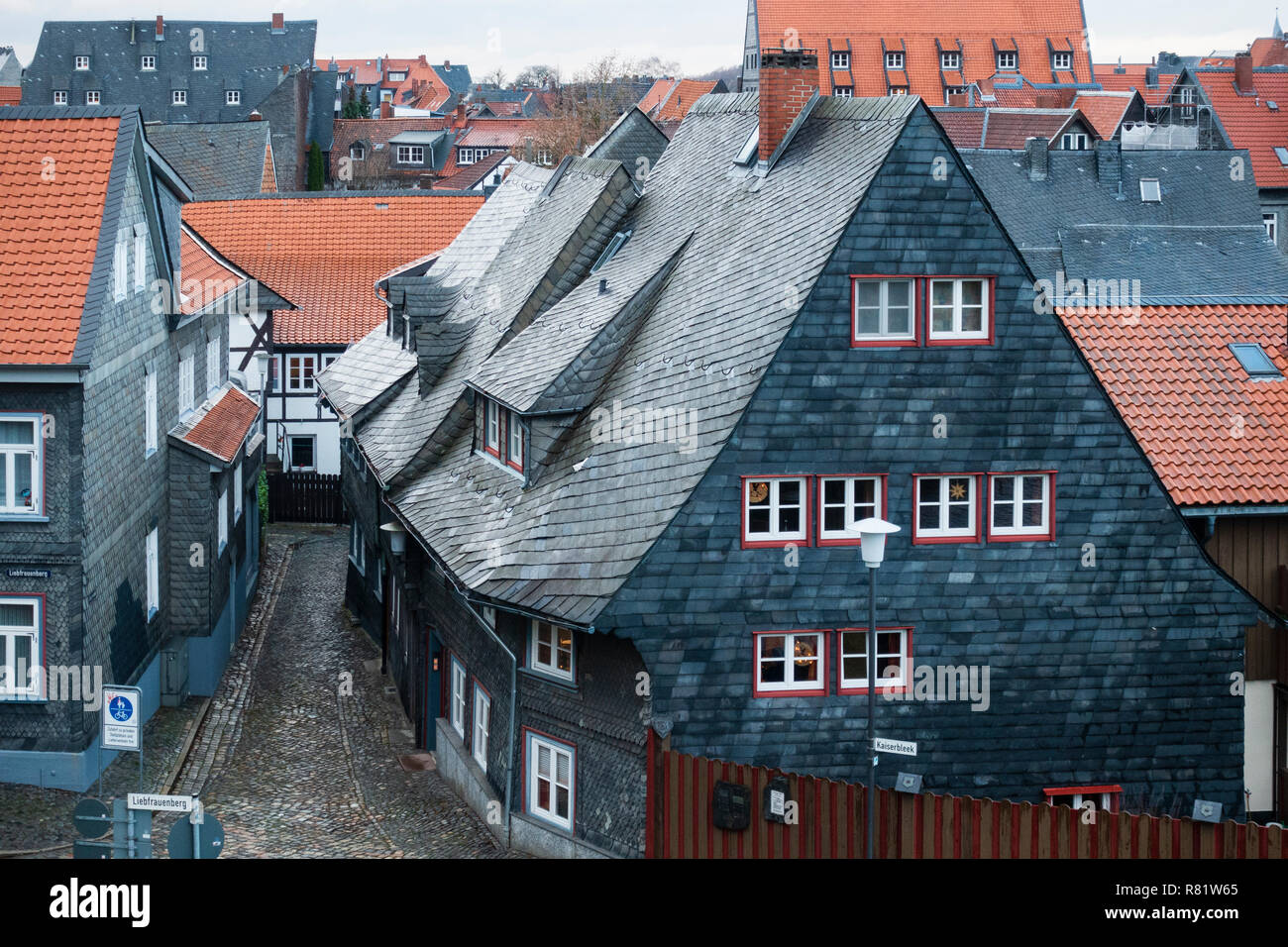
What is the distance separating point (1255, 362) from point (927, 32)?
290 ft

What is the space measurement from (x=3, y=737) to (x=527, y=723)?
297 inches

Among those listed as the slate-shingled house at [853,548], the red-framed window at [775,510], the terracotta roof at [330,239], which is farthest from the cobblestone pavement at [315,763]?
the terracotta roof at [330,239]

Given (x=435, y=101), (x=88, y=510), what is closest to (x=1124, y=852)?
(x=88, y=510)

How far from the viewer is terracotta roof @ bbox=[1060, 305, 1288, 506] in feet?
75.5

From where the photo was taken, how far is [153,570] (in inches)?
1134

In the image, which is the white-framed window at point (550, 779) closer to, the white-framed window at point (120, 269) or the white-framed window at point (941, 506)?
the white-framed window at point (941, 506)

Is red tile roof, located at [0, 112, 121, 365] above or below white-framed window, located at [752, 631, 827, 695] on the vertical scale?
above

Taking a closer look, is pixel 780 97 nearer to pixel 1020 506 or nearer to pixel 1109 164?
pixel 1020 506

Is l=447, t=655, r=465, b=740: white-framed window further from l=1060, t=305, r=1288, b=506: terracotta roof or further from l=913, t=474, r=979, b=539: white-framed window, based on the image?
l=1060, t=305, r=1288, b=506: terracotta roof

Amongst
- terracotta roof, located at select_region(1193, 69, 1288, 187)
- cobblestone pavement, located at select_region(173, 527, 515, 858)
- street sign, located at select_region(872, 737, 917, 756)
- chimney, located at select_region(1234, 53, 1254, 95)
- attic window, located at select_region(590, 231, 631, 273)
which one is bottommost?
cobblestone pavement, located at select_region(173, 527, 515, 858)

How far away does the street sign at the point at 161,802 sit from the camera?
1550cm

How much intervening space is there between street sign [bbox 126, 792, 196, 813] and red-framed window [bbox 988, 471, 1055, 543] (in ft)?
34.3

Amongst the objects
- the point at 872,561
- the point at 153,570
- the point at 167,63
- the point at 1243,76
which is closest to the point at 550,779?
the point at 872,561

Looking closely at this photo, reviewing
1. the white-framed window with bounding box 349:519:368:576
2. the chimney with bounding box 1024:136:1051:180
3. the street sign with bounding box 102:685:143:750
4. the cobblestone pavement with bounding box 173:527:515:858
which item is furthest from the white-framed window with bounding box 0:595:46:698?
A: the chimney with bounding box 1024:136:1051:180
